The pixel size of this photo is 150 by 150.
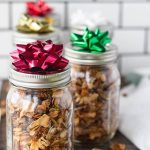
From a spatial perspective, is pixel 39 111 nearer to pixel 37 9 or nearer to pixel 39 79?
pixel 39 79

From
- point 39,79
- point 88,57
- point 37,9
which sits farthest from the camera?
point 37,9

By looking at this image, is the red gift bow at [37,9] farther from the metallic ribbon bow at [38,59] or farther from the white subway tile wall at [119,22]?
the metallic ribbon bow at [38,59]

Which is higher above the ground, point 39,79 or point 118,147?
point 39,79

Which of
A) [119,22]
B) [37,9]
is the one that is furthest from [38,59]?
[119,22]

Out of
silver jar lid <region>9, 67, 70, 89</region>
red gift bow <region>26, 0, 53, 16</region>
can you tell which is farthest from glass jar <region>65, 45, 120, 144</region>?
red gift bow <region>26, 0, 53, 16</region>

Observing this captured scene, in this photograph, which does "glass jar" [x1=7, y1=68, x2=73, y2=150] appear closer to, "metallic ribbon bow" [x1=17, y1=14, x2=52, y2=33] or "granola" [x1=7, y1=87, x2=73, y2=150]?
"granola" [x1=7, y1=87, x2=73, y2=150]

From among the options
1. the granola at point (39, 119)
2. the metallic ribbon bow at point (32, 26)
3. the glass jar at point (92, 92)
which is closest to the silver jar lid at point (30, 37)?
the metallic ribbon bow at point (32, 26)

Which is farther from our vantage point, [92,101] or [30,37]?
[30,37]

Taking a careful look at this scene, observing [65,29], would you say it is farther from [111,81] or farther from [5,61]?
[111,81]
